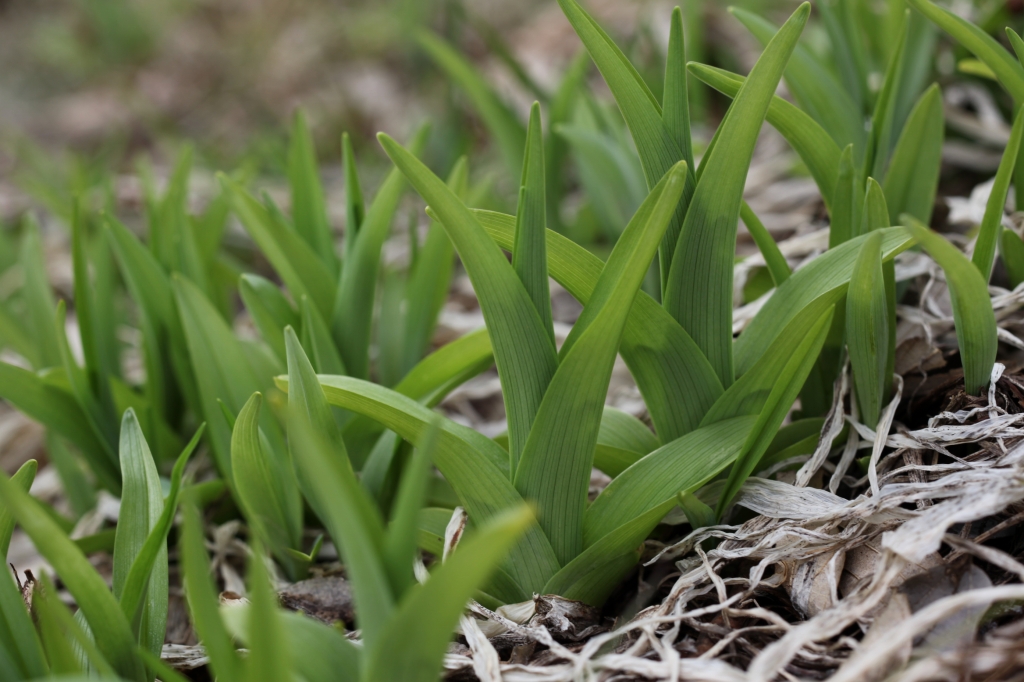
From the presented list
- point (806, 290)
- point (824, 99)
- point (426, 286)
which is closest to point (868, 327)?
point (806, 290)

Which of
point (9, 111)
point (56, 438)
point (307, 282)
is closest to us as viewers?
point (307, 282)

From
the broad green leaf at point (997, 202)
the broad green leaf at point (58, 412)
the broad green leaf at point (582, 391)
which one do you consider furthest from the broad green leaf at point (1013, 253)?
the broad green leaf at point (58, 412)

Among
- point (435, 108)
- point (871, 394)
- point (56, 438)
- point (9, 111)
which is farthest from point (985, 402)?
point (9, 111)

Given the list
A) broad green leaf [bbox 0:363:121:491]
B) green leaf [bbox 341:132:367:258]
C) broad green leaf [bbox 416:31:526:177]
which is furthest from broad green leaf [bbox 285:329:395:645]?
broad green leaf [bbox 416:31:526:177]

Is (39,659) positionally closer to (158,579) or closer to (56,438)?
(158,579)

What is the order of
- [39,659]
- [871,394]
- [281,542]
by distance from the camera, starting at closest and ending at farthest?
[39,659], [871,394], [281,542]
